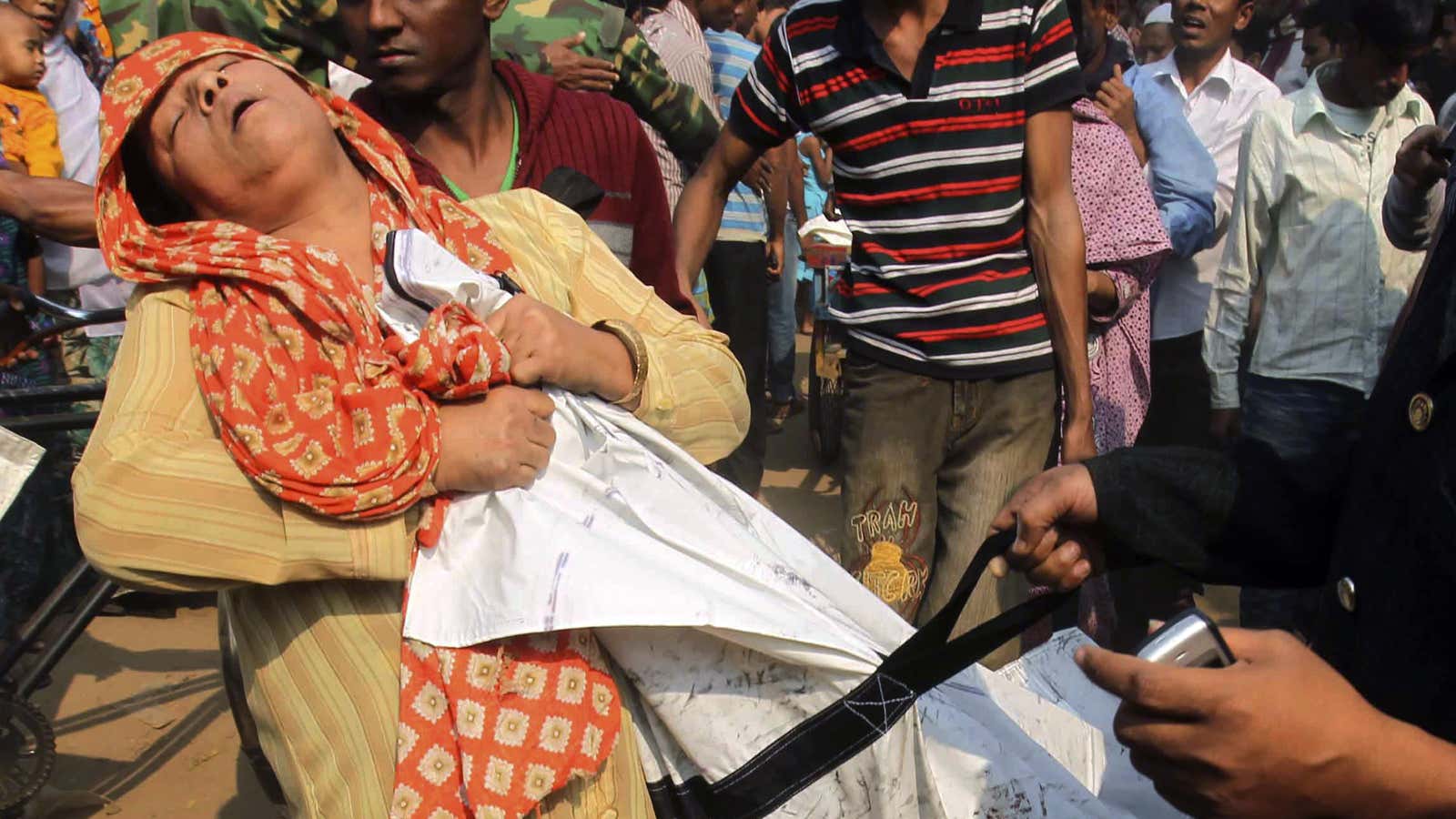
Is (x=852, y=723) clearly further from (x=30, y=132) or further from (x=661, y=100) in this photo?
(x=30, y=132)

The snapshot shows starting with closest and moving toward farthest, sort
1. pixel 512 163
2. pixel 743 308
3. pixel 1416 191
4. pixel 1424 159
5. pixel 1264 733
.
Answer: pixel 1264 733 < pixel 512 163 < pixel 1424 159 < pixel 1416 191 < pixel 743 308

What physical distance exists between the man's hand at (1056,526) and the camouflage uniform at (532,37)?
2.16 metres

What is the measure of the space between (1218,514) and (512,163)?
5.41ft

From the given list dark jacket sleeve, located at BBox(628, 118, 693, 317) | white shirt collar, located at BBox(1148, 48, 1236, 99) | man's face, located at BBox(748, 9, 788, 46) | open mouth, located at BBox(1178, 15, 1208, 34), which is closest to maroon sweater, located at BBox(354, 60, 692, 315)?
→ dark jacket sleeve, located at BBox(628, 118, 693, 317)

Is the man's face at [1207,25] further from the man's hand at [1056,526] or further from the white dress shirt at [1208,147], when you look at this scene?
the man's hand at [1056,526]

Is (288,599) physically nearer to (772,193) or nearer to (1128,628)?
(1128,628)

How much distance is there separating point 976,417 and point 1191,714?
78.6 inches

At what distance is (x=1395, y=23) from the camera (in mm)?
3729

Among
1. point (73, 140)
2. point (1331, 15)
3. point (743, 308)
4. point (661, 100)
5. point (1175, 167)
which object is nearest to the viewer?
point (661, 100)

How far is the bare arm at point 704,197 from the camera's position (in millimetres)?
3346

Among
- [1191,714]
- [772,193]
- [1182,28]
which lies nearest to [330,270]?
[1191,714]

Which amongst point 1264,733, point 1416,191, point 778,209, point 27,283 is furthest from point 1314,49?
point 1264,733

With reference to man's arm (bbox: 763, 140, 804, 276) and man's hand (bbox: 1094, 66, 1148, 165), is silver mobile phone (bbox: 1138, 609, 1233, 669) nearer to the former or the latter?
man's hand (bbox: 1094, 66, 1148, 165)

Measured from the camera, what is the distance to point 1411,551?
4.23ft
